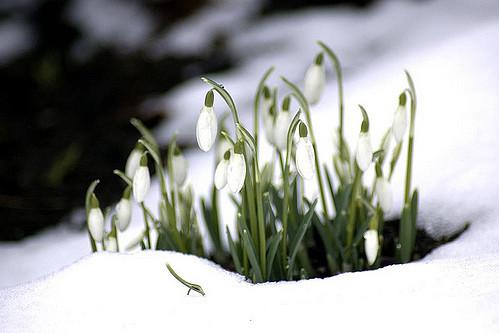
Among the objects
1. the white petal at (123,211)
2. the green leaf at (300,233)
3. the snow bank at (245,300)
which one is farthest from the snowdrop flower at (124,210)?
the green leaf at (300,233)

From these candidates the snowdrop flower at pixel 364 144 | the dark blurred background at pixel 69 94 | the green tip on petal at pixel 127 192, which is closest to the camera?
the snowdrop flower at pixel 364 144

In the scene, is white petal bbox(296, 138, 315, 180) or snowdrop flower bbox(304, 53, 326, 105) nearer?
white petal bbox(296, 138, 315, 180)

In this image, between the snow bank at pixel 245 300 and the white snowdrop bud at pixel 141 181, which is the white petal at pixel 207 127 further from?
the snow bank at pixel 245 300

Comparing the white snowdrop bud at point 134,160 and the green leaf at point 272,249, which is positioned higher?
the white snowdrop bud at point 134,160

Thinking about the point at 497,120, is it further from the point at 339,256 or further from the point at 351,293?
the point at 351,293

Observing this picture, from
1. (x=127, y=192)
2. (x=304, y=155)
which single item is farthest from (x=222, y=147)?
(x=304, y=155)

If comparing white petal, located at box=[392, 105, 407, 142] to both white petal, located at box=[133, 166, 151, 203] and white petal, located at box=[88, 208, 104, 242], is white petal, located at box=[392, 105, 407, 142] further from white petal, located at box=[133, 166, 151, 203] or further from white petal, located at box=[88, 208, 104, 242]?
white petal, located at box=[88, 208, 104, 242]

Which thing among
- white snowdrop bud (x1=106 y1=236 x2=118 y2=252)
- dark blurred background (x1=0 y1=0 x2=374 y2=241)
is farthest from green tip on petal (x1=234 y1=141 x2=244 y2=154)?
dark blurred background (x1=0 y1=0 x2=374 y2=241)
